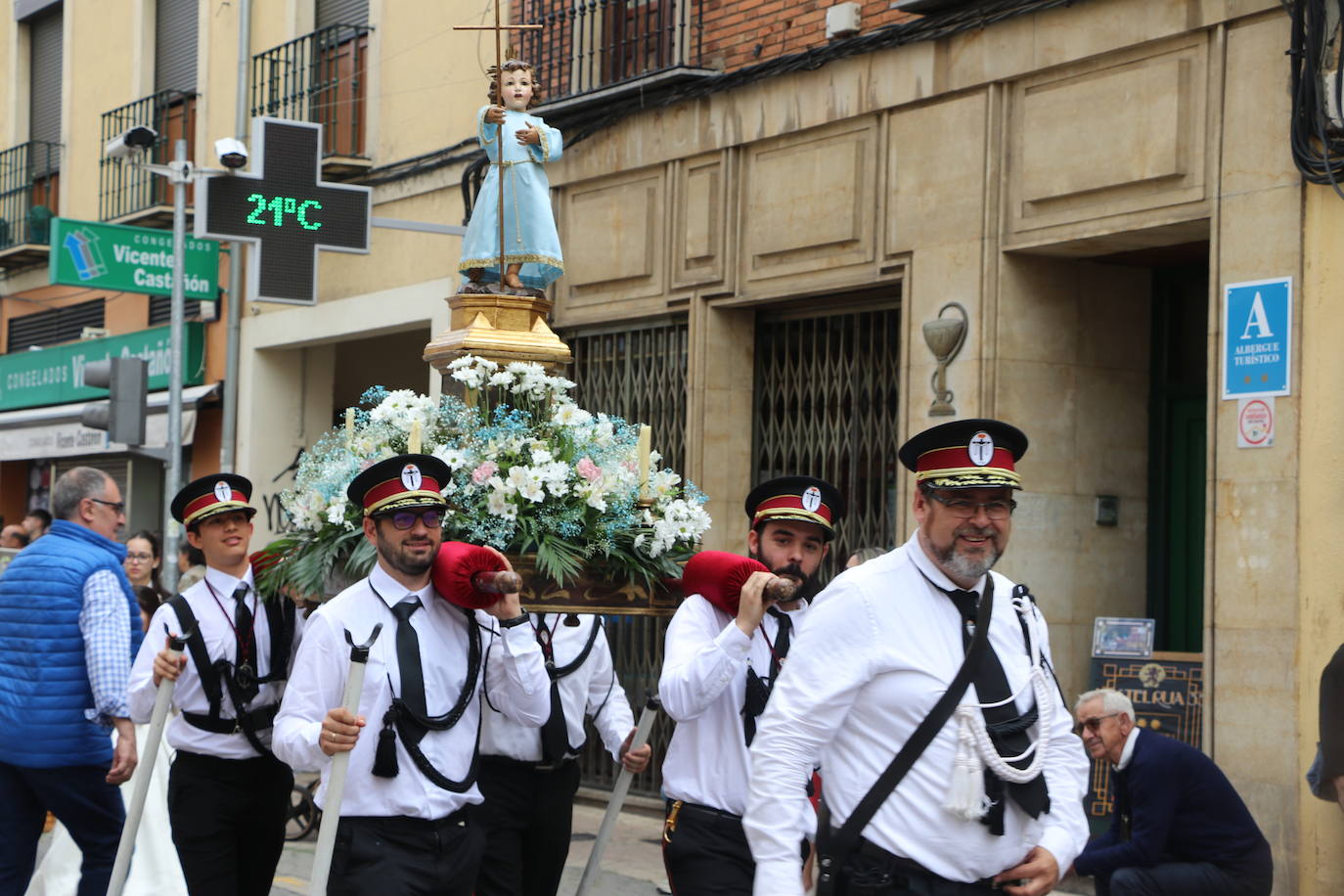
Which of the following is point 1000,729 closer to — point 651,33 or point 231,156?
point 651,33

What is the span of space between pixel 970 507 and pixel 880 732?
556 mm

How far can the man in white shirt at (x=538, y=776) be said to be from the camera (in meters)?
6.53

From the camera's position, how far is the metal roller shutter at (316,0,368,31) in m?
15.8

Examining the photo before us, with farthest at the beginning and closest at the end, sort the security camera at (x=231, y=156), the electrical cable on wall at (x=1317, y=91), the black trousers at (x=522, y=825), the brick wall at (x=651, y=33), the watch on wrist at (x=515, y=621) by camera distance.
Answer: the security camera at (x=231, y=156) < the brick wall at (x=651, y=33) < the electrical cable on wall at (x=1317, y=91) < the black trousers at (x=522, y=825) < the watch on wrist at (x=515, y=621)

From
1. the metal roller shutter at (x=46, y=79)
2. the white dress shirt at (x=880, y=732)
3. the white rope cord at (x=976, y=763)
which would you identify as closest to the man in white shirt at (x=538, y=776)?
the white dress shirt at (x=880, y=732)

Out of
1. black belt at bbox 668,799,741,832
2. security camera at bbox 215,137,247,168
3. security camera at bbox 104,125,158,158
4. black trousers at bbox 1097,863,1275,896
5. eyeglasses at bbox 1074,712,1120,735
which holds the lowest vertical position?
black trousers at bbox 1097,863,1275,896

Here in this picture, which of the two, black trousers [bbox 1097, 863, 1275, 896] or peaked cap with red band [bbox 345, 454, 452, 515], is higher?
peaked cap with red band [bbox 345, 454, 452, 515]

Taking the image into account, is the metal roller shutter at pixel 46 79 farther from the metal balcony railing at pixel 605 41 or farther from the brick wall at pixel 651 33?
the metal balcony railing at pixel 605 41

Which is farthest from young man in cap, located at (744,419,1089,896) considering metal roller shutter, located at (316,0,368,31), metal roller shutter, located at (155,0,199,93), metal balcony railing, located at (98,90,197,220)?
metal roller shutter, located at (155,0,199,93)

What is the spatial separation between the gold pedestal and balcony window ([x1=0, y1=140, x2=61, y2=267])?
15.3 meters

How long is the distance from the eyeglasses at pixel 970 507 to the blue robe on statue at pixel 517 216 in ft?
11.9

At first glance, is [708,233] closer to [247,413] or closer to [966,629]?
[247,413]

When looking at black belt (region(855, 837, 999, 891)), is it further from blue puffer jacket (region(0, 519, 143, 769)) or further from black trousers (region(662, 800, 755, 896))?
blue puffer jacket (region(0, 519, 143, 769))

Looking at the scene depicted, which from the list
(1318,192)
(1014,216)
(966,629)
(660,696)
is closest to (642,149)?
(1014,216)
